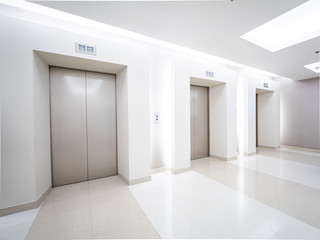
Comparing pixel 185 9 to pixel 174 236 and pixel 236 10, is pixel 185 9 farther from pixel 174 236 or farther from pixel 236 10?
pixel 174 236

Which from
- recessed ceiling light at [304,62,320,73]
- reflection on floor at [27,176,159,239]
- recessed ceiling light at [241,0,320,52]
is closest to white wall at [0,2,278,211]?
reflection on floor at [27,176,159,239]

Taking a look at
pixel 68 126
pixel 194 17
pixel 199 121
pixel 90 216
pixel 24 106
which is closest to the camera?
pixel 90 216

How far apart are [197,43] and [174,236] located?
4094 millimetres

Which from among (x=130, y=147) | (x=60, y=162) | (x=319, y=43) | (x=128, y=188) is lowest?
(x=128, y=188)

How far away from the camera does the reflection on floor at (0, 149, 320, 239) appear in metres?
1.88

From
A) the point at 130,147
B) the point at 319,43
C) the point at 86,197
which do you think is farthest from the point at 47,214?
the point at 319,43

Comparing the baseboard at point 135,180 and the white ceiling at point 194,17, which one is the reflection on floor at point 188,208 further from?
the white ceiling at point 194,17

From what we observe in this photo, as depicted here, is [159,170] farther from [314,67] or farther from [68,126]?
[314,67]

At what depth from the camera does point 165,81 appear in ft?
14.1

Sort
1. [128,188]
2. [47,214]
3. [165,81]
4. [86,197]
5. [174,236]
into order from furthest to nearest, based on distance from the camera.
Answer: [165,81] → [128,188] → [86,197] → [47,214] → [174,236]

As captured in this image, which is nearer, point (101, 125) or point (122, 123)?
point (122, 123)

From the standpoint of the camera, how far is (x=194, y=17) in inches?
102

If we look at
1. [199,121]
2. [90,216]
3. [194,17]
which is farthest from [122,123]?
[199,121]

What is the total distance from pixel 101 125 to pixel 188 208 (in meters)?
2.83
